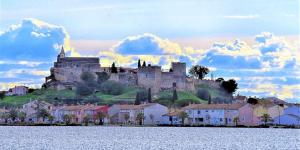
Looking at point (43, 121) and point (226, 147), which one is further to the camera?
point (43, 121)

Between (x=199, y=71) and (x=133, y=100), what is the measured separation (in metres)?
19.8

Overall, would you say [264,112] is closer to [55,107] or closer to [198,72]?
[55,107]

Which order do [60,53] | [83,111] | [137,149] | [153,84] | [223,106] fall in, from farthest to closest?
1. [60,53]
2. [153,84]
3. [83,111]
4. [223,106]
5. [137,149]

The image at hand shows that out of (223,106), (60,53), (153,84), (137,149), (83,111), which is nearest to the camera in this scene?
(137,149)

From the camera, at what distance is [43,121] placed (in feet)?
325

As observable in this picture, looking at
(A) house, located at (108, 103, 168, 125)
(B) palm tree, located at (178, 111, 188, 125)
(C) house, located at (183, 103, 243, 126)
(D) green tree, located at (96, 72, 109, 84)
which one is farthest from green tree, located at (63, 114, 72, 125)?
(D) green tree, located at (96, 72, 109, 84)

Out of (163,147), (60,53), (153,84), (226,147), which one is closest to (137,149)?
(163,147)

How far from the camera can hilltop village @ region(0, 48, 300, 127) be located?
86062mm

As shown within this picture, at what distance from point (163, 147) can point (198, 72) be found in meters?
75.3

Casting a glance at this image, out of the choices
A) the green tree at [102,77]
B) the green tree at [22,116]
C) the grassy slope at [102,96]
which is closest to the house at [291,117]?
the grassy slope at [102,96]

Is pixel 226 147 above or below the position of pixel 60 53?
below

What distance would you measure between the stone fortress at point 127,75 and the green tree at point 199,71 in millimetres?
3855

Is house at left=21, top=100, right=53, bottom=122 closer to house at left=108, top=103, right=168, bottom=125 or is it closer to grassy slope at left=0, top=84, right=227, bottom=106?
grassy slope at left=0, top=84, right=227, bottom=106

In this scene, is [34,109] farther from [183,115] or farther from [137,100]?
[183,115]
